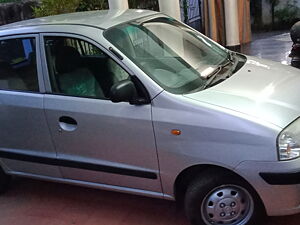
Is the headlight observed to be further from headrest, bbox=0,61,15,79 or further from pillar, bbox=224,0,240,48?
pillar, bbox=224,0,240,48

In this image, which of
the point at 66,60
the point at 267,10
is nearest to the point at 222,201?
the point at 66,60


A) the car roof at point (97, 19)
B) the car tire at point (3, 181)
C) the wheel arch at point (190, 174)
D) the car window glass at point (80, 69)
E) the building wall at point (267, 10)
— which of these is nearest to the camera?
the wheel arch at point (190, 174)

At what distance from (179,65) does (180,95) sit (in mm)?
411

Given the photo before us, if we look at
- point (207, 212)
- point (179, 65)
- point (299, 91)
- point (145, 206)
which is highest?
point (179, 65)

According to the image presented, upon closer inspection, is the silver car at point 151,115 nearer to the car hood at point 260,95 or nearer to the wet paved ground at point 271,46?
the car hood at point 260,95

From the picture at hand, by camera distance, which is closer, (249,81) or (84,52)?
(249,81)

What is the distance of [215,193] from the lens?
291 centimetres

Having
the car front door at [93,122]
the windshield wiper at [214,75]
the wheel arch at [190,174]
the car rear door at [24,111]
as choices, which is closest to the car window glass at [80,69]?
the car front door at [93,122]

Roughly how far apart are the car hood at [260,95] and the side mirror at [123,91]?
0.40 m

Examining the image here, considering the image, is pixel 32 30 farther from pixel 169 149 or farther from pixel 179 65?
pixel 169 149

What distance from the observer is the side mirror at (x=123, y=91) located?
9.44ft

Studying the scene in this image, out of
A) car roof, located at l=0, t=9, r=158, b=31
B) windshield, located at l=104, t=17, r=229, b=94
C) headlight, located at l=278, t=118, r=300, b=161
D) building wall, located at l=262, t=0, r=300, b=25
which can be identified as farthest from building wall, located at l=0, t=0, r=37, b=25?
headlight, located at l=278, t=118, r=300, b=161

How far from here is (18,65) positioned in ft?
→ 11.8

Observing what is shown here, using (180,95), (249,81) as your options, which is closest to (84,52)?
(180,95)
